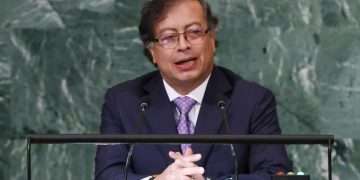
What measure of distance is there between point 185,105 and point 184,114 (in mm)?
36

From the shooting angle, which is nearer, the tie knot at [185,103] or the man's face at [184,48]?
the man's face at [184,48]

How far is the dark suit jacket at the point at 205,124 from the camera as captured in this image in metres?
3.10

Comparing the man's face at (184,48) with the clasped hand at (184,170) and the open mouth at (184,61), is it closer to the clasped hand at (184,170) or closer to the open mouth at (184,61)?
the open mouth at (184,61)

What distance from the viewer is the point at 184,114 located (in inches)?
127

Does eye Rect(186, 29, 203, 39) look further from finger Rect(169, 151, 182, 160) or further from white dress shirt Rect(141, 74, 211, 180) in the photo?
finger Rect(169, 151, 182, 160)

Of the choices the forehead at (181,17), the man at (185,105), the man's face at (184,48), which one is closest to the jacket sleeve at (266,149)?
the man at (185,105)

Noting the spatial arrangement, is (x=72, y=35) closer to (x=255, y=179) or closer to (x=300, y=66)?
(x=300, y=66)

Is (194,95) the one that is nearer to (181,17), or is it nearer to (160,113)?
(160,113)

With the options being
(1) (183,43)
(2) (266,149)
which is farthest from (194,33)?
(2) (266,149)

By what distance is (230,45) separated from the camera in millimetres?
4195

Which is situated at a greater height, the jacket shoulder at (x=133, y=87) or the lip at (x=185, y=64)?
the lip at (x=185, y=64)

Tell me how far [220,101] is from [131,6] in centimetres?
110

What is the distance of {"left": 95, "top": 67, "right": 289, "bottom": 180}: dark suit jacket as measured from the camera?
10.2ft

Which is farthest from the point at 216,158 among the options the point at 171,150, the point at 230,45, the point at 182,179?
the point at 230,45
